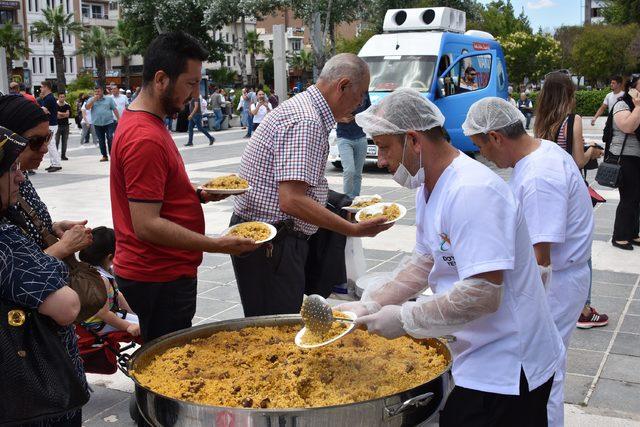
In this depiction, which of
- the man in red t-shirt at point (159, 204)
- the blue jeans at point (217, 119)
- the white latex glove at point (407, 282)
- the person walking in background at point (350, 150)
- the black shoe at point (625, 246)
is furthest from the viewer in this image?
the blue jeans at point (217, 119)

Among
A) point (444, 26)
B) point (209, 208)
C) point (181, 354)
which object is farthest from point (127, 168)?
point (444, 26)

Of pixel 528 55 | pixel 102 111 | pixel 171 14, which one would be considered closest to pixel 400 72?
pixel 102 111

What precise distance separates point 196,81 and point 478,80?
46.7 feet

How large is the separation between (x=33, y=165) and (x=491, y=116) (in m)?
1.91

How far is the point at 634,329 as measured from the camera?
5.32 m

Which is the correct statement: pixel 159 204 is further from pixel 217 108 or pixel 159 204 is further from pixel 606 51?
pixel 606 51

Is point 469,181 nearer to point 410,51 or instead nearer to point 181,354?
point 181,354

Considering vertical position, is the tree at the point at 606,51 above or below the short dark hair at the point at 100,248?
above

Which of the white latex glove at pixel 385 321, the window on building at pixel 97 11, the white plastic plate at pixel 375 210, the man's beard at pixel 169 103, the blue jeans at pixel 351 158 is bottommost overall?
the blue jeans at pixel 351 158

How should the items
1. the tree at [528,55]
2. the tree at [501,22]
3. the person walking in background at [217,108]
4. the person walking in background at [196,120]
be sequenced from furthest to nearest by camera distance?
the tree at [501,22], the tree at [528,55], the person walking in background at [217,108], the person walking in background at [196,120]

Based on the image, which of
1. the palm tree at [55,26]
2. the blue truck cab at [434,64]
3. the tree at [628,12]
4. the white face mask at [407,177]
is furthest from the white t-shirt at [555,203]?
the palm tree at [55,26]

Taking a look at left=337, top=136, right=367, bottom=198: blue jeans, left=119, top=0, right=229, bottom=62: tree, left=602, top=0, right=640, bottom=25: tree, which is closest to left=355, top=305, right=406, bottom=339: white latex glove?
left=337, top=136, right=367, bottom=198: blue jeans

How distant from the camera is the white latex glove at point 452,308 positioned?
2.09 metres

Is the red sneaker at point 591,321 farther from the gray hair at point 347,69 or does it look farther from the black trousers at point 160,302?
the black trousers at point 160,302
